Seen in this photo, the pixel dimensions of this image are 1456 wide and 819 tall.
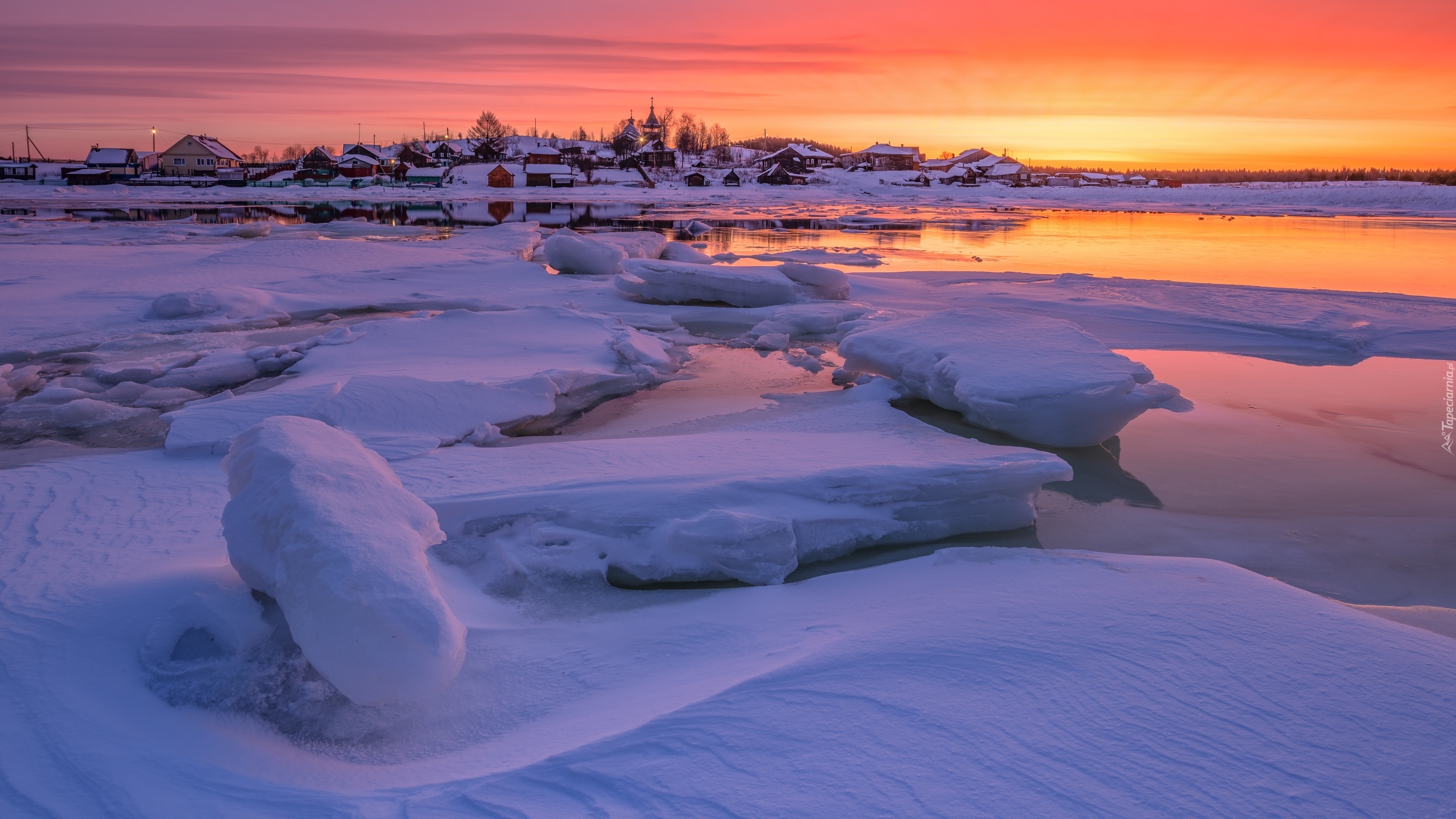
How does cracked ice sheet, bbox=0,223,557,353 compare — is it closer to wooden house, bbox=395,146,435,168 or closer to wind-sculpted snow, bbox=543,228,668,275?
wind-sculpted snow, bbox=543,228,668,275

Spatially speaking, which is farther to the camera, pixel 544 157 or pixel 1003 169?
pixel 1003 169

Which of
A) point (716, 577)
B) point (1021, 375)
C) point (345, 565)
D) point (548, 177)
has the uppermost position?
point (548, 177)

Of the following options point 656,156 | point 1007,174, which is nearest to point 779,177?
point 656,156

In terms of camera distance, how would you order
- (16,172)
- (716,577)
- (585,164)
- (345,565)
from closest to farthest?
1. (345,565)
2. (716,577)
3. (16,172)
4. (585,164)

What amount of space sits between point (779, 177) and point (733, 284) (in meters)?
64.8

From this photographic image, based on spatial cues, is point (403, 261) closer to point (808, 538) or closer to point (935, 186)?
point (808, 538)

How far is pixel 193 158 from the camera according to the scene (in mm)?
63188

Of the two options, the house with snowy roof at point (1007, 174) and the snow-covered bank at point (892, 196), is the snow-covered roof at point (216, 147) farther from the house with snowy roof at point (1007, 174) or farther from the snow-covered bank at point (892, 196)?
the house with snowy roof at point (1007, 174)

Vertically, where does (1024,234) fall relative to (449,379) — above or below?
above

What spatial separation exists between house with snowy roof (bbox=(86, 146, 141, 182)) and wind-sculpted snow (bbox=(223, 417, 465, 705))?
2914 inches

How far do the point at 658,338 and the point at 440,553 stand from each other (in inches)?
223

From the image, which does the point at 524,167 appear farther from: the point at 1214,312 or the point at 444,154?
the point at 1214,312

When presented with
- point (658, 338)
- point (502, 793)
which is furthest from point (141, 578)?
point (658, 338)

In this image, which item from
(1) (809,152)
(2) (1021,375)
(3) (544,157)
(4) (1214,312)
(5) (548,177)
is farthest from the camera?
(1) (809,152)
